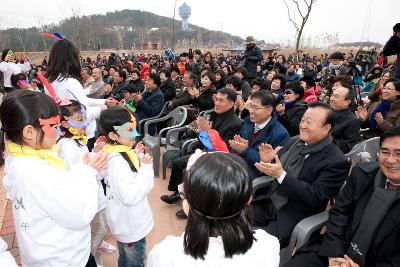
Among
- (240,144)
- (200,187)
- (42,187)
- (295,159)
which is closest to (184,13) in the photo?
(240,144)

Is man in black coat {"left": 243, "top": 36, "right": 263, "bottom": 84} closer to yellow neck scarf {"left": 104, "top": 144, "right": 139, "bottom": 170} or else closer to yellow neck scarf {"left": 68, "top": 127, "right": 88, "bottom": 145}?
yellow neck scarf {"left": 68, "top": 127, "right": 88, "bottom": 145}

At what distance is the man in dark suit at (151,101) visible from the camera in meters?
5.17

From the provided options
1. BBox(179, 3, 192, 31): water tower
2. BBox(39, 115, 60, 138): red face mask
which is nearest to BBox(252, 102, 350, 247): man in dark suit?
BBox(39, 115, 60, 138): red face mask

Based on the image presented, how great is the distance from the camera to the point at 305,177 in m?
2.42

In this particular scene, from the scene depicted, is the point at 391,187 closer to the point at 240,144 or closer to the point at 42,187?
the point at 240,144

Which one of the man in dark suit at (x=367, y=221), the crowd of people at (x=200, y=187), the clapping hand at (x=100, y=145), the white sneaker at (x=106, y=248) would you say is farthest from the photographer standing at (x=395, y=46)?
the white sneaker at (x=106, y=248)

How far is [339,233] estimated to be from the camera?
2.01 metres

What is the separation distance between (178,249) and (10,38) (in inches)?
1869

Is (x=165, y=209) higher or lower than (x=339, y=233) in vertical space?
lower

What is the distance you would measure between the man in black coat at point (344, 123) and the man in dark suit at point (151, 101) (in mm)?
2892

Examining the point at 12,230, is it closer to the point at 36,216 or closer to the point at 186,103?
the point at 36,216

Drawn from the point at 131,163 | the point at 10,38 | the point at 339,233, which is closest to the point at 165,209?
the point at 131,163

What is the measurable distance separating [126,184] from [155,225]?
5.02ft

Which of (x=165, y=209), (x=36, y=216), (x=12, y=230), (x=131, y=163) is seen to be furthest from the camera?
(x=165, y=209)
